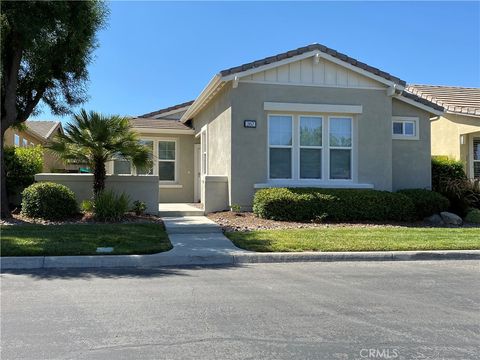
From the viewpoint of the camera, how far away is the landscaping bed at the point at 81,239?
28.5ft

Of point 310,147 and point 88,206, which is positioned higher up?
point 310,147

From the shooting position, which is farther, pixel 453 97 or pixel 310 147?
pixel 453 97

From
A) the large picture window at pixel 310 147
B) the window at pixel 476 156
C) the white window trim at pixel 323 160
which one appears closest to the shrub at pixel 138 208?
the white window trim at pixel 323 160

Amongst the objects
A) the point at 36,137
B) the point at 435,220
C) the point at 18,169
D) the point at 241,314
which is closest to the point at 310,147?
the point at 435,220

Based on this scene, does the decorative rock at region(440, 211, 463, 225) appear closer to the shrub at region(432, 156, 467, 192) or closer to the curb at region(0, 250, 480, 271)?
the shrub at region(432, 156, 467, 192)

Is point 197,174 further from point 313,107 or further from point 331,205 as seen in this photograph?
point 331,205

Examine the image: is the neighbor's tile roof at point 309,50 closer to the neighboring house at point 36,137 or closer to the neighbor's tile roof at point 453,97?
the neighbor's tile roof at point 453,97

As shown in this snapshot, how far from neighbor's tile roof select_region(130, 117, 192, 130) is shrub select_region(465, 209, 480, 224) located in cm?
1107

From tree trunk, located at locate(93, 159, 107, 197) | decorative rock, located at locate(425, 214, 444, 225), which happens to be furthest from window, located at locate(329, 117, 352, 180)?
tree trunk, located at locate(93, 159, 107, 197)

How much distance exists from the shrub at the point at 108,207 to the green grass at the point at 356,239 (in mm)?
3184

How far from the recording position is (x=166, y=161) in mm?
19281

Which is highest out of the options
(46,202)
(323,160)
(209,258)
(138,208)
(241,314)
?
(323,160)

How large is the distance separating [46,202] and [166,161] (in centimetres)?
739

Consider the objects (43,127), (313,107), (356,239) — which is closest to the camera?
(356,239)
